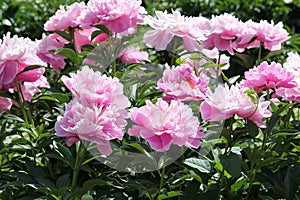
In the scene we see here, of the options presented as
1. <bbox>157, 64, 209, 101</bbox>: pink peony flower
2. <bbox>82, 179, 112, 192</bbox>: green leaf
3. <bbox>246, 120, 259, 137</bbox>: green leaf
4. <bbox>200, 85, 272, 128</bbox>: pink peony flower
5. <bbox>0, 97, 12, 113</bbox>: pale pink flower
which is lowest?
<bbox>0, 97, 12, 113</bbox>: pale pink flower

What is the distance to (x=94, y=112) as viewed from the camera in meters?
1.35

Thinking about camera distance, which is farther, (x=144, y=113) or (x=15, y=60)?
(x=15, y=60)

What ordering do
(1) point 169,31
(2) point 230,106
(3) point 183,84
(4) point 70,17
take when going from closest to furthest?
(2) point 230,106, (3) point 183,84, (1) point 169,31, (4) point 70,17

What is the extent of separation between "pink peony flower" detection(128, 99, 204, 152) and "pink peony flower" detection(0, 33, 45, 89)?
400 mm

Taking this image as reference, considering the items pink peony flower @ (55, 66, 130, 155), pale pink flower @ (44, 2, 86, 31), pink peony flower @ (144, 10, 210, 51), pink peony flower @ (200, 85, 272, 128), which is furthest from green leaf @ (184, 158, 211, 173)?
pale pink flower @ (44, 2, 86, 31)

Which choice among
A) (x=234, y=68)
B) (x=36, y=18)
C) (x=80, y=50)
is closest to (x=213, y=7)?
(x=234, y=68)

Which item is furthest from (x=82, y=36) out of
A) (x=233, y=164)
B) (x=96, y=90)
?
(x=233, y=164)

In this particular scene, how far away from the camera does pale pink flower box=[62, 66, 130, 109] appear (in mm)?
1374

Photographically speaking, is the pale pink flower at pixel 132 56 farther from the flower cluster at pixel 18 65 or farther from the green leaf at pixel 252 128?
the green leaf at pixel 252 128

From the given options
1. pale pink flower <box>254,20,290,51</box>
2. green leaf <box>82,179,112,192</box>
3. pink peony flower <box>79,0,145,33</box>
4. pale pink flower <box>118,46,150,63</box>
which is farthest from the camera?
pale pink flower <box>118,46,150,63</box>

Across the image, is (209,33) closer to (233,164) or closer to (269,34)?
(269,34)

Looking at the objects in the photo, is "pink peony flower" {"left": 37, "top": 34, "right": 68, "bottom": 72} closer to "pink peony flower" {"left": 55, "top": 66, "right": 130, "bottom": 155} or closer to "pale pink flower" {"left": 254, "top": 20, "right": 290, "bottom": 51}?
"pink peony flower" {"left": 55, "top": 66, "right": 130, "bottom": 155}

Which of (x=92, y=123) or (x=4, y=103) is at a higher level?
(x=92, y=123)

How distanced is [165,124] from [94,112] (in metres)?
0.16
